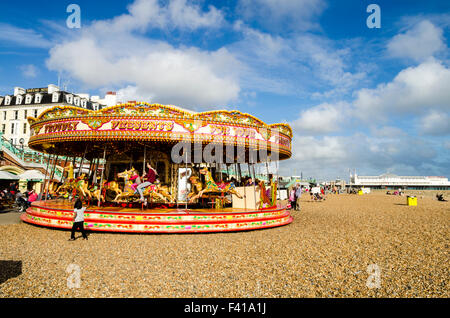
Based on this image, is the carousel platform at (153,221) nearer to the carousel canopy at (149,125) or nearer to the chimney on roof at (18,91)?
the carousel canopy at (149,125)

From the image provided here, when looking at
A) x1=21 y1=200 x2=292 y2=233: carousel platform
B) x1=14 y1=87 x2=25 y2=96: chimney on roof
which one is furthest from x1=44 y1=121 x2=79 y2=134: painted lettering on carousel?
x1=14 y1=87 x2=25 y2=96: chimney on roof

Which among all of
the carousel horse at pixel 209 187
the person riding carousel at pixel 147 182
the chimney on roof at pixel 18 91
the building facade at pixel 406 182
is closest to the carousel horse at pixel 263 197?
the carousel horse at pixel 209 187

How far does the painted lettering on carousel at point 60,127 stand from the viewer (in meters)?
11.0

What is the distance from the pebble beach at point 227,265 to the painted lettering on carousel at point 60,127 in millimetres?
4230

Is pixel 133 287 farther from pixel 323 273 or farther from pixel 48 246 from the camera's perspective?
pixel 48 246

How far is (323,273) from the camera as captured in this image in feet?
18.5

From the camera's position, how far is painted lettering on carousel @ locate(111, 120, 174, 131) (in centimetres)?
1048

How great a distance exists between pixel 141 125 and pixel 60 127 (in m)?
3.87

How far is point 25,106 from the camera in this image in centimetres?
4806

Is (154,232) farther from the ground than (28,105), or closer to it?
closer to it
